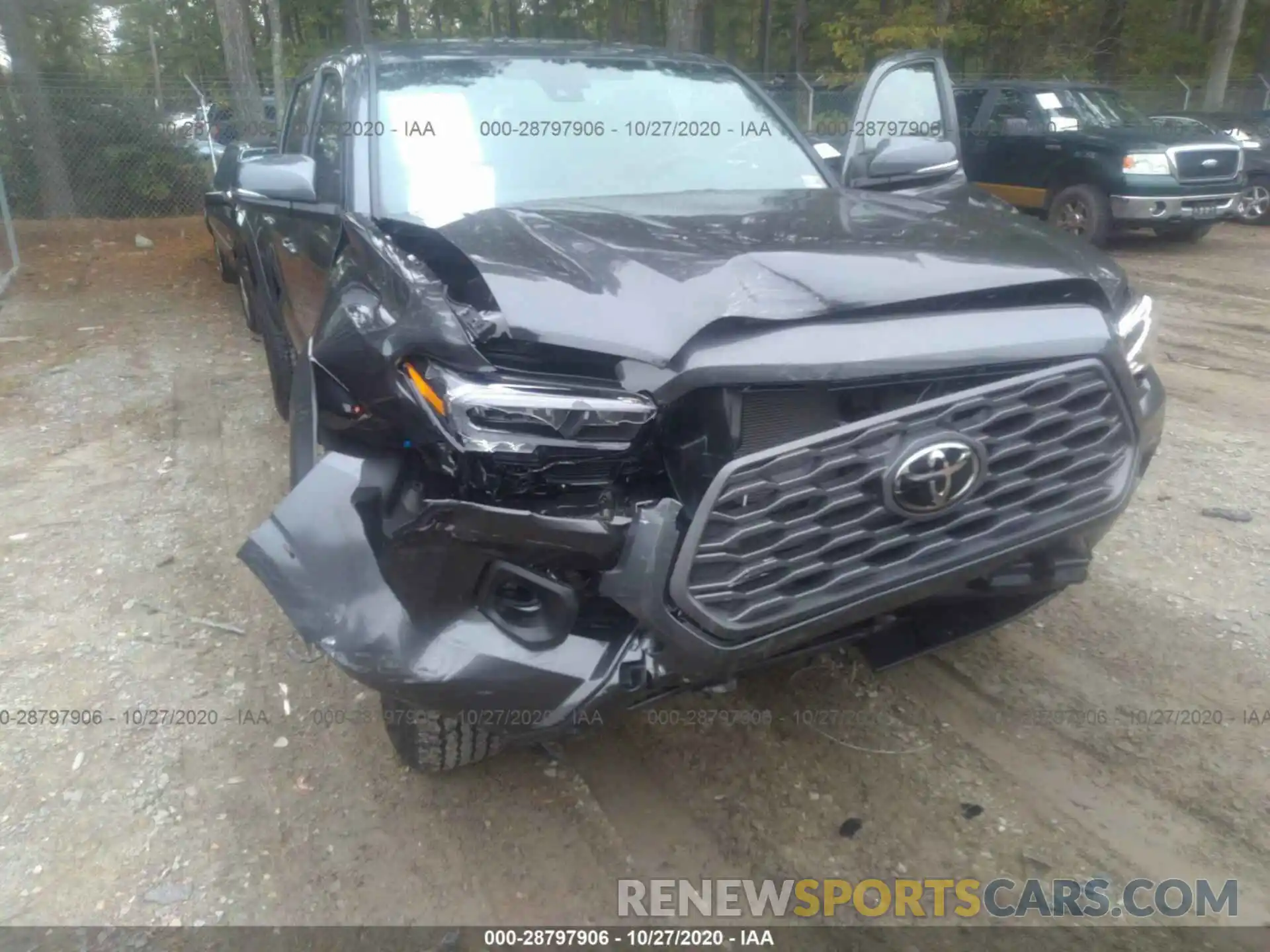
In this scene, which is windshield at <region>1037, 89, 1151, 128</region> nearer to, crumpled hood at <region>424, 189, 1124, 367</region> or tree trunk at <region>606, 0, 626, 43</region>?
crumpled hood at <region>424, 189, 1124, 367</region>

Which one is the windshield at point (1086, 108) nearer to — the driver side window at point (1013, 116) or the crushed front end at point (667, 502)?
the driver side window at point (1013, 116)

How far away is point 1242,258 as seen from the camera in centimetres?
1045

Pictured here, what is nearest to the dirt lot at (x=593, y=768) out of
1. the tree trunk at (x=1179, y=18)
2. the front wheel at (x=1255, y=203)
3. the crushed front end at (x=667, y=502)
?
the crushed front end at (x=667, y=502)

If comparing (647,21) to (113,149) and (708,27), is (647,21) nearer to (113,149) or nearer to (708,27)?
(708,27)

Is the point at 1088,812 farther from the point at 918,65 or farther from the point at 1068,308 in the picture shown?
the point at 918,65

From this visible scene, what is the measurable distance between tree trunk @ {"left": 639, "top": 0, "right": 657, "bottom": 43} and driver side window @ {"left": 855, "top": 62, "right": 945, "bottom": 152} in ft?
106

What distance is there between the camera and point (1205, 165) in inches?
398

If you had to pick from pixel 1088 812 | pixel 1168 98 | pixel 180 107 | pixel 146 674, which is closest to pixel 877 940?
pixel 1088 812

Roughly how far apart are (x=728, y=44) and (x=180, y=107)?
28885mm

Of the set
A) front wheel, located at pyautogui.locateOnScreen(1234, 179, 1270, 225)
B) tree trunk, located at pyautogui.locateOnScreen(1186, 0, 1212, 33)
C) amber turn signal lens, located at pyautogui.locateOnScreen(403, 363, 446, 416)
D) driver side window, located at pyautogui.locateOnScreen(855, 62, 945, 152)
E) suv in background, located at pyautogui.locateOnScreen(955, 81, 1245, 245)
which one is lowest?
front wheel, located at pyautogui.locateOnScreen(1234, 179, 1270, 225)

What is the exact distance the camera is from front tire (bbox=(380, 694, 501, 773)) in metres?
2.41

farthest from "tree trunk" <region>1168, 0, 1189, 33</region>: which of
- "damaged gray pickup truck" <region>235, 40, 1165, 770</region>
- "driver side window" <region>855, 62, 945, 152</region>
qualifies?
"damaged gray pickup truck" <region>235, 40, 1165, 770</region>

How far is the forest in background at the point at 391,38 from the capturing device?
41.3ft

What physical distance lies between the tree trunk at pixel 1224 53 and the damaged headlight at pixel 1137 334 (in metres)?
18.6
